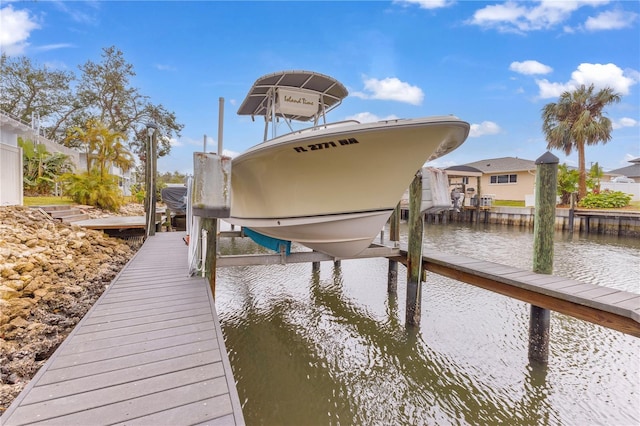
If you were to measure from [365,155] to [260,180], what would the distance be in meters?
1.62

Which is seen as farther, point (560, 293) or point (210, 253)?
point (210, 253)

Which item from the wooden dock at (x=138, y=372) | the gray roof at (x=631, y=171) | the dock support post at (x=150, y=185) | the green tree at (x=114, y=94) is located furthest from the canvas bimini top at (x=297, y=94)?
the gray roof at (x=631, y=171)

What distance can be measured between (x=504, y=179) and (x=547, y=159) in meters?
25.1

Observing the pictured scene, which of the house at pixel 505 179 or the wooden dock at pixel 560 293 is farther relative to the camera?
the house at pixel 505 179

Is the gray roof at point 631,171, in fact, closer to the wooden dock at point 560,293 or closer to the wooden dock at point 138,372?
the wooden dock at point 560,293

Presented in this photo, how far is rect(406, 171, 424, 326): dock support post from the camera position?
15.2ft

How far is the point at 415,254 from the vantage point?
4.71 meters

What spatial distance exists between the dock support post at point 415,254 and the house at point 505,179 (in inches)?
767

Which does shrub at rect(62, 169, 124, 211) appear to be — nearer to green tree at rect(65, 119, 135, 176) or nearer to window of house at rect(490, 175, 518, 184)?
green tree at rect(65, 119, 135, 176)

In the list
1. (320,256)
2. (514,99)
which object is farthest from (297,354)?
(514,99)

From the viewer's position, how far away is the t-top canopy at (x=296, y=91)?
5008 millimetres

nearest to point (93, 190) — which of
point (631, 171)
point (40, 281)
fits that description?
point (40, 281)

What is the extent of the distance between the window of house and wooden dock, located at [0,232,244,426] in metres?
27.3

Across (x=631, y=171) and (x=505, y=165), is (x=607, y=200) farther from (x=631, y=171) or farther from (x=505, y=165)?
(x=631, y=171)
